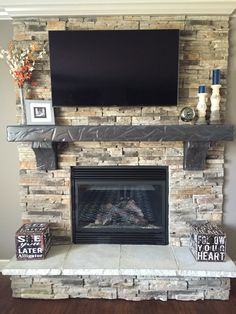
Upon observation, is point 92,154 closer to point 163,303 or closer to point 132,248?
point 132,248

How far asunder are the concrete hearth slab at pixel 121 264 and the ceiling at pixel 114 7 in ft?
6.48

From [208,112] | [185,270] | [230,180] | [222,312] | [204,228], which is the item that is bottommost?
[222,312]

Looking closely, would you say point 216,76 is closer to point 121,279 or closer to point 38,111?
point 38,111

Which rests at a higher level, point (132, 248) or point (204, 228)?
point (204, 228)

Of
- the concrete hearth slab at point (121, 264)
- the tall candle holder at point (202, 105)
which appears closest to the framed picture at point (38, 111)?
the concrete hearth slab at point (121, 264)

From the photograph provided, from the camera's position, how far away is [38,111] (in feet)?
8.11

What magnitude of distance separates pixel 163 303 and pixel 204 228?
2.19ft

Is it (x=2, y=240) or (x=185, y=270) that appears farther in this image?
(x=2, y=240)

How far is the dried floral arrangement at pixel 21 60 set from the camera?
7.73ft

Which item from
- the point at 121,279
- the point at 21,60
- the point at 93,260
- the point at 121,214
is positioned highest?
the point at 21,60

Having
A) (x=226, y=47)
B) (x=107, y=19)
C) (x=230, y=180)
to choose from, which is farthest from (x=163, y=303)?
(x=107, y=19)

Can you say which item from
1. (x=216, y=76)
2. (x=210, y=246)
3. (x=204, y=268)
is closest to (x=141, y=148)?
(x=216, y=76)

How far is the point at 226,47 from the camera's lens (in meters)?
2.44

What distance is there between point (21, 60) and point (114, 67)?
0.75 meters
